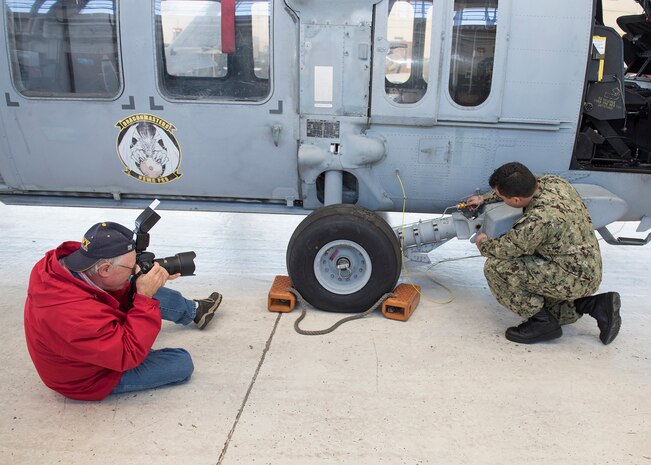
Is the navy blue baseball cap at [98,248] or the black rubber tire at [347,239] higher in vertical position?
the navy blue baseball cap at [98,248]

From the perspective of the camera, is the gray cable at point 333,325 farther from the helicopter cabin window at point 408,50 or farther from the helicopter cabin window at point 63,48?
the helicopter cabin window at point 63,48

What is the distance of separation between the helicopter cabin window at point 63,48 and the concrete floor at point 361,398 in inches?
70.2

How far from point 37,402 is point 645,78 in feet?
20.8

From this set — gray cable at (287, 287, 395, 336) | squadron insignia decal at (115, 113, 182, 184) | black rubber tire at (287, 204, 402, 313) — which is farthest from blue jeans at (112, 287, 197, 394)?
squadron insignia decal at (115, 113, 182, 184)

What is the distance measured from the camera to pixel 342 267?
163 inches

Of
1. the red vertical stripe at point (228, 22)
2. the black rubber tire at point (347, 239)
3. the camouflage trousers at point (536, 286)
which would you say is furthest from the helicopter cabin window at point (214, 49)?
the camouflage trousers at point (536, 286)

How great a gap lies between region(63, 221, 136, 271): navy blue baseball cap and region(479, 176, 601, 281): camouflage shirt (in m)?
2.45

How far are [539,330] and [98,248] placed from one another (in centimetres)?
303

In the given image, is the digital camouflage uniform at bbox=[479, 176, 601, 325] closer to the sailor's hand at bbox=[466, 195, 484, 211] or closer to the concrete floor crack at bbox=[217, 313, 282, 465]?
the sailor's hand at bbox=[466, 195, 484, 211]

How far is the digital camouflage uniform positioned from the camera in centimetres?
354

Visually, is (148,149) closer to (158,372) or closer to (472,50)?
(158,372)

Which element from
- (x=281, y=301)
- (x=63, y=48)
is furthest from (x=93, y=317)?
(x=63, y=48)

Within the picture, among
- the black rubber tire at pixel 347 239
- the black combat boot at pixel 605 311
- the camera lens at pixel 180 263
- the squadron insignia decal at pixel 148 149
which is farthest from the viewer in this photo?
the squadron insignia decal at pixel 148 149

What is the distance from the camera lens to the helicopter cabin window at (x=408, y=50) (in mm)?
3980
